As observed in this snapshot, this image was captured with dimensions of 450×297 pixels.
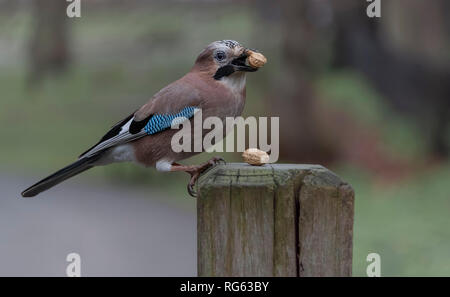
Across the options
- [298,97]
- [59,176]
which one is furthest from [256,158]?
[298,97]

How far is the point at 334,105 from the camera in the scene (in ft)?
42.3

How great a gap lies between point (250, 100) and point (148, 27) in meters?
4.99

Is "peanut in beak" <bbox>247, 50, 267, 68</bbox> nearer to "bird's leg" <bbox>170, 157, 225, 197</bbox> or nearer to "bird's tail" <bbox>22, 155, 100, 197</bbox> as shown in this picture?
"bird's leg" <bbox>170, 157, 225, 197</bbox>

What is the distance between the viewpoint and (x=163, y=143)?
409 centimetres

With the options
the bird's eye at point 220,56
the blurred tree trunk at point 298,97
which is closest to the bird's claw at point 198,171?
the bird's eye at point 220,56

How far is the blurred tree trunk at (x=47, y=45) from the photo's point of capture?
18969mm

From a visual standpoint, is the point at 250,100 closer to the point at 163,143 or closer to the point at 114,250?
the point at 114,250

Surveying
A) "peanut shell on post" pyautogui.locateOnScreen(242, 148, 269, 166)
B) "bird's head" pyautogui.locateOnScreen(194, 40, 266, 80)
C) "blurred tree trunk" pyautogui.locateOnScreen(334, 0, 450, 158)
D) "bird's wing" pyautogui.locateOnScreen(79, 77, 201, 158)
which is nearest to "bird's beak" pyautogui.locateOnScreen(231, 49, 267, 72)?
"bird's head" pyautogui.locateOnScreen(194, 40, 266, 80)

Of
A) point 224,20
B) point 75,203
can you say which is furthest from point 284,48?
point 224,20

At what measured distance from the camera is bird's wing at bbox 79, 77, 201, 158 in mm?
4023

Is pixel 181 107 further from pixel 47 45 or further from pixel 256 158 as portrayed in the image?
pixel 47 45

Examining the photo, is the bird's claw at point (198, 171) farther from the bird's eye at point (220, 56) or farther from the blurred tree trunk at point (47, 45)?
the blurred tree trunk at point (47, 45)

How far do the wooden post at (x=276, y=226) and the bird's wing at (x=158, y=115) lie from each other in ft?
3.87

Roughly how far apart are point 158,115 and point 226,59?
1.64 ft
